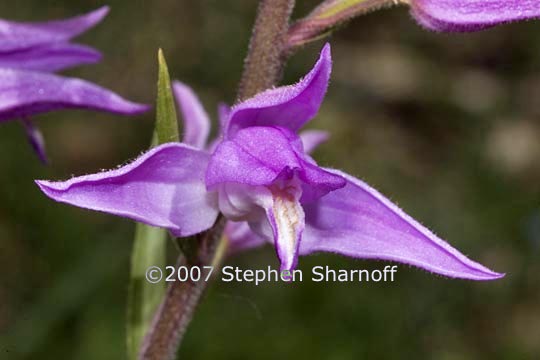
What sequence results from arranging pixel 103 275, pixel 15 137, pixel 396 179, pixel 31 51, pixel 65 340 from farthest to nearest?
pixel 396 179 < pixel 15 137 < pixel 103 275 < pixel 65 340 < pixel 31 51

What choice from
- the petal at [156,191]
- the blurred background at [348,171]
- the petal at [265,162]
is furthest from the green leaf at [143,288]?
the blurred background at [348,171]

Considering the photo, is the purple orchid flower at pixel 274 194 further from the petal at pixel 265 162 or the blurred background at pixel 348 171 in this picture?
the blurred background at pixel 348 171

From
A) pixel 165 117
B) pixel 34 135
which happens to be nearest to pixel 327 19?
pixel 165 117

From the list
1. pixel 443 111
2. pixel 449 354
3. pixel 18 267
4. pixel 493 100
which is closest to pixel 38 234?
pixel 18 267

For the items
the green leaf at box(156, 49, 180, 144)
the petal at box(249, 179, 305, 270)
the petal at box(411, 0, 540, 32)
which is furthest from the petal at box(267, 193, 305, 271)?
the petal at box(411, 0, 540, 32)

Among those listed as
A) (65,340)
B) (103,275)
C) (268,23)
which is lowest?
(65,340)

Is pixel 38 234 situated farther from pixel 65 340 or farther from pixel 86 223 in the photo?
pixel 65 340
